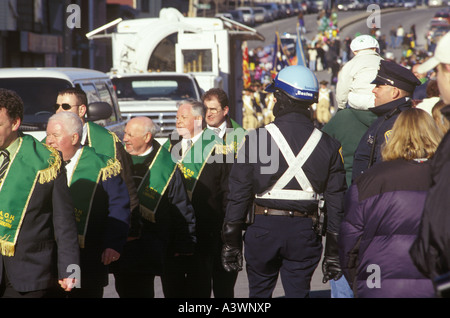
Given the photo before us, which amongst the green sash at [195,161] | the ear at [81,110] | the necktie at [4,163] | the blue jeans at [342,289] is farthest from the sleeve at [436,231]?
the ear at [81,110]

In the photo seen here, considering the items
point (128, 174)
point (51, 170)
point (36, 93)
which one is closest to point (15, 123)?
point (51, 170)

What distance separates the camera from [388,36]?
79625 mm

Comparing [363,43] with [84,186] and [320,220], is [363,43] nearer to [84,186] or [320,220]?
[320,220]

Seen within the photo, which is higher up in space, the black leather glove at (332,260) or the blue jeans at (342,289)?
the black leather glove at (332,260)

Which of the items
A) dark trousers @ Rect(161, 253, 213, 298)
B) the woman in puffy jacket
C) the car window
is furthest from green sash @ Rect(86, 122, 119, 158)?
the car window

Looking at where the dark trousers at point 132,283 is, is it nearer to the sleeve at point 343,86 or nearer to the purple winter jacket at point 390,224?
the sleeve at point 343,86

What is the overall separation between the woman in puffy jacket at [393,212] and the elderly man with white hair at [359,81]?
103 inches

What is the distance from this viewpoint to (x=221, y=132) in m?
8.44

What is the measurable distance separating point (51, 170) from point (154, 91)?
13.5m

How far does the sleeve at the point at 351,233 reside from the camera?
15.9ft

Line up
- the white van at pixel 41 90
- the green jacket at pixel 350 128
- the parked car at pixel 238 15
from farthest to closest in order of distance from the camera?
the parked car at pixel 238 15 → the white van at pixel 41 90 → the green jacket at pixel 350 128

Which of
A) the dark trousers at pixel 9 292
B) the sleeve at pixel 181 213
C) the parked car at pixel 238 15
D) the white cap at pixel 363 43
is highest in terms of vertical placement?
the parked car at pixel 238 15

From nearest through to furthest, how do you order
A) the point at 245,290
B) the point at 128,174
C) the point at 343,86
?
the point at 128,174
the point at 343,86
the point at 245,290

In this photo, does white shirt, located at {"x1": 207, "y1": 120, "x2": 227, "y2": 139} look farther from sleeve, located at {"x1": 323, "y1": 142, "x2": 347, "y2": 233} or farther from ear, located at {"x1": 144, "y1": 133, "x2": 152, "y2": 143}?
sleeve, located at {"x1": 323, "y1": 142, "x2": 347, "y2": 233}
